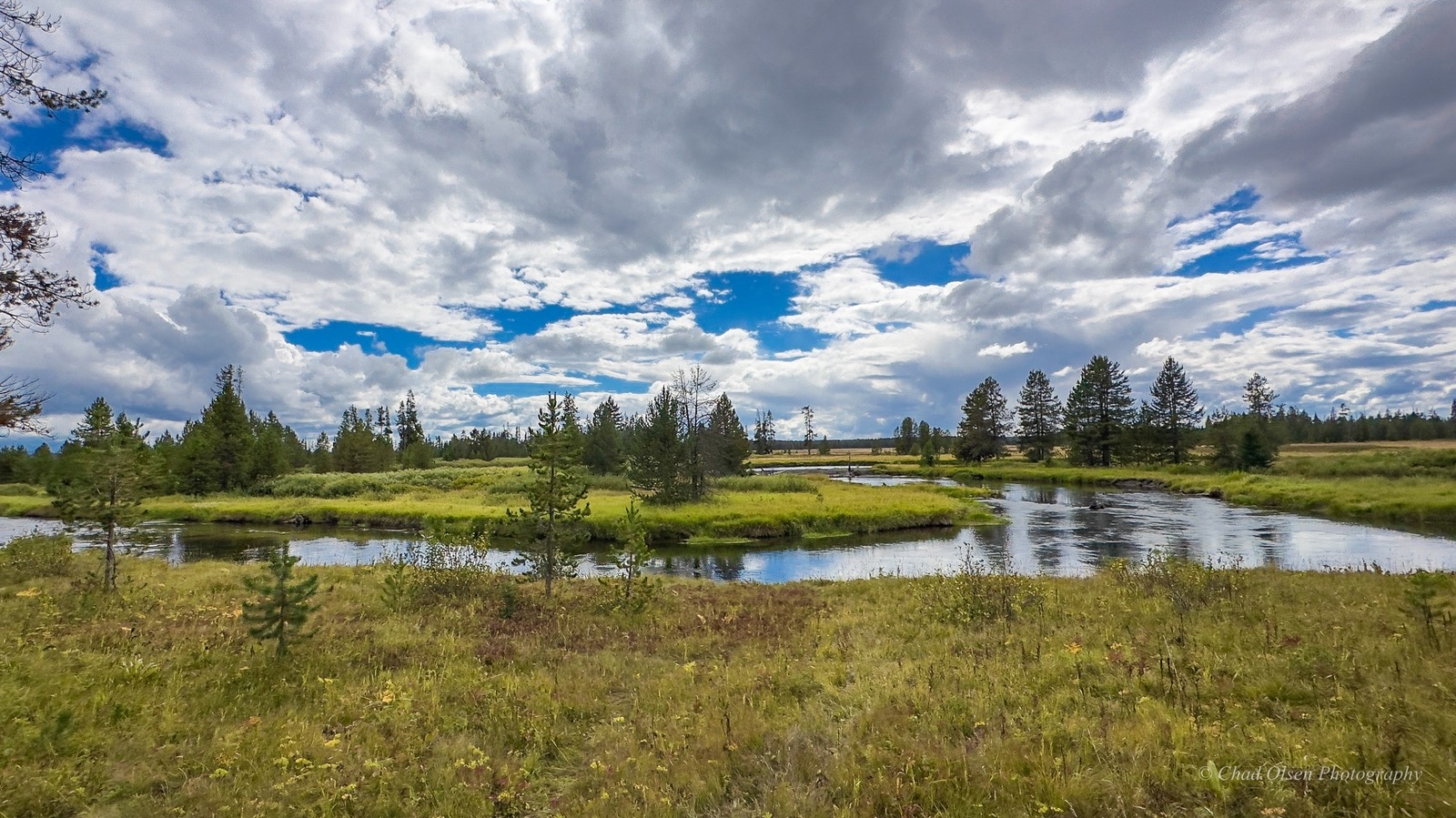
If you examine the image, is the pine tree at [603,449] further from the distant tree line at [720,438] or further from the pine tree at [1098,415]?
the pine tree at [1098,415]

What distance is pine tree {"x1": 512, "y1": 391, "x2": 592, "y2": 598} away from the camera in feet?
49.9

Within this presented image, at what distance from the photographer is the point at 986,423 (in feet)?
306

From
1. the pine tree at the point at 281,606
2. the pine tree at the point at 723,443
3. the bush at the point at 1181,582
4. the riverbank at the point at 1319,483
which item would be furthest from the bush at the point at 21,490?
the riverbank at the point at 1319,483

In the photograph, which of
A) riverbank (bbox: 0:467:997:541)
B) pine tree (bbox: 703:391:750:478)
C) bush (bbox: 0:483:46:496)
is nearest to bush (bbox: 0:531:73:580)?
riverbank (bbox: 0:467:997:541)

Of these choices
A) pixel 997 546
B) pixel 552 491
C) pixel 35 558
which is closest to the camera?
pixel 552 491

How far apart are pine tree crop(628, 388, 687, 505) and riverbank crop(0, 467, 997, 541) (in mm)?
1715

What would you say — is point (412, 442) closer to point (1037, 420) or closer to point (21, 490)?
point (21, 490)

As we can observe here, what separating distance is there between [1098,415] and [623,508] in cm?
7116

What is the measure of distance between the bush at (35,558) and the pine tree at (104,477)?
132 inches

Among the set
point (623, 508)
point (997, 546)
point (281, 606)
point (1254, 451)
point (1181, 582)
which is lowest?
point (997, 546)

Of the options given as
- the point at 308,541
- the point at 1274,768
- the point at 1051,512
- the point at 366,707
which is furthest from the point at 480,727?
the point at 1051,512

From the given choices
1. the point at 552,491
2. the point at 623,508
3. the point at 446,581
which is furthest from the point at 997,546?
the point at 446,581

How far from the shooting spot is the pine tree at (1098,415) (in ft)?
262

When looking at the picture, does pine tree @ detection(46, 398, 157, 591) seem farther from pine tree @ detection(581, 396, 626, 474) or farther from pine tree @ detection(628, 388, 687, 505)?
pine tree @ detection(581, 396, 626, 474)
